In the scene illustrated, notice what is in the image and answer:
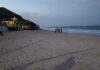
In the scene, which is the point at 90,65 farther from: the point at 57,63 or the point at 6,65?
the point at 6,65

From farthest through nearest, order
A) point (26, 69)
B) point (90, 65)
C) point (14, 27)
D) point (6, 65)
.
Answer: point (14, 27)
point (90, 65)
point (6, 65)
point (26, 69)

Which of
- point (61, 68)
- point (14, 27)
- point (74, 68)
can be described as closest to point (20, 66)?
point (61, 68)

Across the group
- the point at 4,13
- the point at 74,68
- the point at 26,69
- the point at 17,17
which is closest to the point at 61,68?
the point at 74,68

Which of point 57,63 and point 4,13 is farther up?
point 4,13

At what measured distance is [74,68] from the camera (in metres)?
6.37

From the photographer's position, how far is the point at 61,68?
6.23 meters

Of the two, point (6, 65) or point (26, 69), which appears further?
point (6, 65)

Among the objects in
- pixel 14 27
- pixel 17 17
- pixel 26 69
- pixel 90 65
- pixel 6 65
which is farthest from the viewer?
pixel 17 17

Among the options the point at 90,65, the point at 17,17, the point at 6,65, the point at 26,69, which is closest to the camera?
the point at 26,69

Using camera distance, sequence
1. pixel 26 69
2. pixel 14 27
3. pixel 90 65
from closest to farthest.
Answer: pixel 26 69
pixel 90 65
pixel 14 27

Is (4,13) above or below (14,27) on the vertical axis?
above

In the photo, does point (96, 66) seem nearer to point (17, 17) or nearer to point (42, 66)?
point (42, 66)

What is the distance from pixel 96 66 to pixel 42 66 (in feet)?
6.35

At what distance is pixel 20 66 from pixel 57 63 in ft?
4.67
